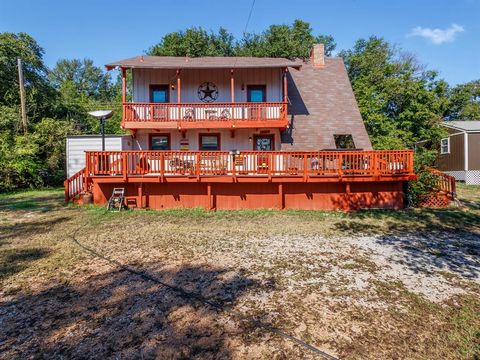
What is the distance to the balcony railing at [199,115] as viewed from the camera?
1266 cm

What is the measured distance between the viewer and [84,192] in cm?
1083

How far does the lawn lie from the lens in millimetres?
3070

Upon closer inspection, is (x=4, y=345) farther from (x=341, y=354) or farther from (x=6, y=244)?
(x=6, y=244)

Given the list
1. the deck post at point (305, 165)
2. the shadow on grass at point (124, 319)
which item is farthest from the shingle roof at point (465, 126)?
the shadow on grass at point (124, 319)

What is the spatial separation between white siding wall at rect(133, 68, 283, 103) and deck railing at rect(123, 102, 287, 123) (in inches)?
44.8

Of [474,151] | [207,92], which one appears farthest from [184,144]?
[474,151]

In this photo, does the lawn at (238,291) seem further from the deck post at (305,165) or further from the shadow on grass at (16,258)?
the deck post at (305,165)

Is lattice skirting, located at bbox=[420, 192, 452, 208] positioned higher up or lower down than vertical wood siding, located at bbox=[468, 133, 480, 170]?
lower down

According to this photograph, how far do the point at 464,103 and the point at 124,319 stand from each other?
4141 cm

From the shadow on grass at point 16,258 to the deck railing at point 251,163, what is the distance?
431 centimetres

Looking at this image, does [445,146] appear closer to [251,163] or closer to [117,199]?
[251,163]

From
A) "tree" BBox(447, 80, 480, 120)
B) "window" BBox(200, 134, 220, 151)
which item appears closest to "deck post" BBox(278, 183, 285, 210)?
"window" BBox(200, 134, 220, 151)

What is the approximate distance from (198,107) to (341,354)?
11.8 meters

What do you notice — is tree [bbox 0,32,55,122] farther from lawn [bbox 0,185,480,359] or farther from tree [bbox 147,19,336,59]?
lawn [bbox 0,185,480,359]
